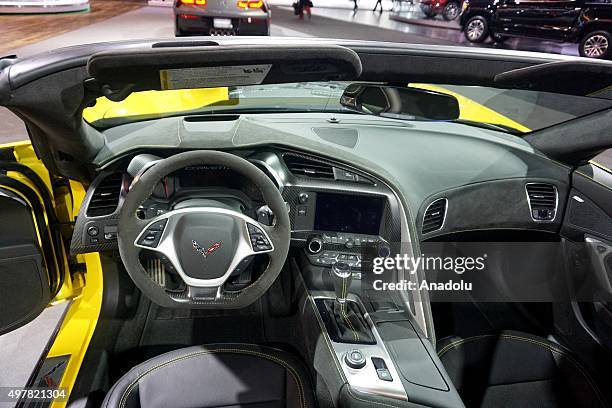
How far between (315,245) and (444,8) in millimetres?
15491

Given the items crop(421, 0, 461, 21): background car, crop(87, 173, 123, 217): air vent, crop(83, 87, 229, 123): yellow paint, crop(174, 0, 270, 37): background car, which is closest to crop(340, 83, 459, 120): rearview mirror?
crop(83, 87, 229, 123): yellow paint

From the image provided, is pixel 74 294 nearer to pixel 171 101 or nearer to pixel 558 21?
pixel 171 101

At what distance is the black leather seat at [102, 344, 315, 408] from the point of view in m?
1.55

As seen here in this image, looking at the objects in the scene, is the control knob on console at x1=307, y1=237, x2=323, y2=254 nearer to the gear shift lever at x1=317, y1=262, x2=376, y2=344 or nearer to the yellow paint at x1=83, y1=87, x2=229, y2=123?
the gear shift lever at x1=317, y1=262, x2=376, y2=344

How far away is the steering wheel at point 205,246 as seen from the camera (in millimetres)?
1477

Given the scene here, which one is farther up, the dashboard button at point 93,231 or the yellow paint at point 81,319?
the dashboard button at point 93,231

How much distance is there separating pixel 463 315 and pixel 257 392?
1459 millimetres

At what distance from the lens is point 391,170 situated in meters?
2.17

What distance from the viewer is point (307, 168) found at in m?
1.96

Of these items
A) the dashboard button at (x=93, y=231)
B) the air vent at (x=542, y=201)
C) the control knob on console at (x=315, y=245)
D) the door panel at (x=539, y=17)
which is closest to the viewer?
the dashboard button at (x=93, y=231)

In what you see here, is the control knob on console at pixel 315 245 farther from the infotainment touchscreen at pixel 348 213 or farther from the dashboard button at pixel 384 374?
the dashboard button at pixel 384 374

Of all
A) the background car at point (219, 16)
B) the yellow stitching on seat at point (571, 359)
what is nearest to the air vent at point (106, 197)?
the yellow stitching on seat at point (571, 359)

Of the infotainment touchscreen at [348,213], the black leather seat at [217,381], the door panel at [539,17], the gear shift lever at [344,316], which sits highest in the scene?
the door panel at [539,17]

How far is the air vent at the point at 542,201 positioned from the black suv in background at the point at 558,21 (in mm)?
7191
